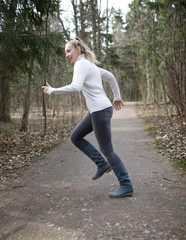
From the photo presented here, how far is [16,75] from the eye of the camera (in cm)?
761

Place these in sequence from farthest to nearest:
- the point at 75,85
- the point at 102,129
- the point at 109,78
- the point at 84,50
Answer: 1. the point at 109,78
2. the point at 84,50
3. the point at 102,129
4. the point at 75,85

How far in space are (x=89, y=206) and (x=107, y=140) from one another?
2.96 ft

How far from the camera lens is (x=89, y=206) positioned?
3.18 meters

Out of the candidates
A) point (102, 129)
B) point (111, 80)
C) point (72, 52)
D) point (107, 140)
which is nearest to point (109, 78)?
point (111, 80)

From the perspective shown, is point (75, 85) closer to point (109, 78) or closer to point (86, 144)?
point (109, 78)

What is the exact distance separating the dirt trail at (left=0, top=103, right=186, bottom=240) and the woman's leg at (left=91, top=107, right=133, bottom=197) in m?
0.14

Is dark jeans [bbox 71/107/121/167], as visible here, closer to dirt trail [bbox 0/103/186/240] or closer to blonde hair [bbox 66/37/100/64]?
dirt trail [bbox 0/103/186/240]

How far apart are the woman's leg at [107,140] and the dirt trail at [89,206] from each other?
14 centimetres

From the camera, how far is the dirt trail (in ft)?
8.30

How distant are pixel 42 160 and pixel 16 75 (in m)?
3.14

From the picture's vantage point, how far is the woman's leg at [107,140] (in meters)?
3.26

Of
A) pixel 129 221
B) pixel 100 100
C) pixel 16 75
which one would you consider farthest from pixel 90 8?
pixel 129 221

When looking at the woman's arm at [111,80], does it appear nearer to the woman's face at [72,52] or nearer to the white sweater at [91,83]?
the white sweater at [91,83]

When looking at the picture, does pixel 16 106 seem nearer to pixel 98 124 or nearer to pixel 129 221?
pixel 98 124
